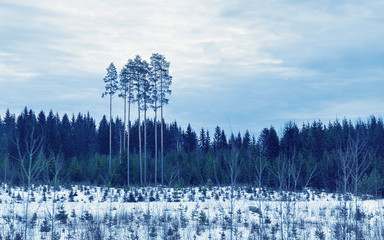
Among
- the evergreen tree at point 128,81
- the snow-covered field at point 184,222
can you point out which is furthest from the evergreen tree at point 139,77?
the snow-covered field at point 184,222

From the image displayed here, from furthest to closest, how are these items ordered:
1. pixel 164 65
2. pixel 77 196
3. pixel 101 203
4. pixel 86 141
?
pixel 86 141 < pixel 164 65 < pixel 77 196 < pixel 101 203

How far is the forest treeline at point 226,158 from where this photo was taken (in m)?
19.4

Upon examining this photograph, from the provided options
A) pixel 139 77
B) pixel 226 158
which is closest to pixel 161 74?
pixel 139 77

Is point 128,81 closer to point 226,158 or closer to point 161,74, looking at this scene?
point 161,74

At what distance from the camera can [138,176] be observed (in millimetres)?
39156

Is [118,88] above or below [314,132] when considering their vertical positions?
above

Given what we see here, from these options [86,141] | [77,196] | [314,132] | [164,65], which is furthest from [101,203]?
[86,141]

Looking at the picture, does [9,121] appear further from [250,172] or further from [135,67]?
[250,172]

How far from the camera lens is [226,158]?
19.8 meters

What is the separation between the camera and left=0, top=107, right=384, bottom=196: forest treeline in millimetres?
19422

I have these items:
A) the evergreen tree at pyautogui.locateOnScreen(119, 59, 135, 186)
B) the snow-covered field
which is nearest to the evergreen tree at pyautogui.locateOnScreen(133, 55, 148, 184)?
the evergreen tree at pyautogui.locateOnScreen(119, 59, 135, 186)

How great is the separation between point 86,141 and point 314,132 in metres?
41.4

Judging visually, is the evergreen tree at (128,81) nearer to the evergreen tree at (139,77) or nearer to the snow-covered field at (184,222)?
the evergreen tree at (139,77)

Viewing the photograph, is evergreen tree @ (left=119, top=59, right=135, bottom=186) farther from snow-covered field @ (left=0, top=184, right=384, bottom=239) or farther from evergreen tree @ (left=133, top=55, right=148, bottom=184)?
snow-covered field @ (left=0, top=184, right=384, bottom=239)
